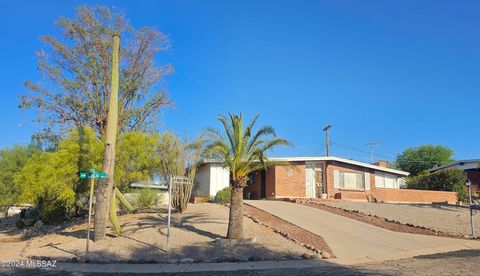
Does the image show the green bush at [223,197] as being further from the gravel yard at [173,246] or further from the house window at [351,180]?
the house window at [351,180]

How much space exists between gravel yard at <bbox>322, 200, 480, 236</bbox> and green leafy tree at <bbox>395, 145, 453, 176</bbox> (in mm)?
46572

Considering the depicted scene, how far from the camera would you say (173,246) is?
1400 cm

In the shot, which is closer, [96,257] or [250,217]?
[96,257]

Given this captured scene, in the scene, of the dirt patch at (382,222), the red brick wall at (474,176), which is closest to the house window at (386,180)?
the red brick wall at (474,176)

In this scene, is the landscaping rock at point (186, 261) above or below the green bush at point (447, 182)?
below

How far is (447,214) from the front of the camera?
77.9ft

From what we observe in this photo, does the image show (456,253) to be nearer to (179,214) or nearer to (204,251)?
(204,251)

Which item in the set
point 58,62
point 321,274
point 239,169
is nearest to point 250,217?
point 239,169

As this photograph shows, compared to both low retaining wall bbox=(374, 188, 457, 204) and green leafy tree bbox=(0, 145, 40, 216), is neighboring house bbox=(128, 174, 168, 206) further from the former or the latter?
low retaining wall bbox=(374, 188, 457, 204)

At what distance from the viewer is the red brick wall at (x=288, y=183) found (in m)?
29.2

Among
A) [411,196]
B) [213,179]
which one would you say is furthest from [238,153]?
[411,196]

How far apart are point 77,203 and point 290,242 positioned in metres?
13.0

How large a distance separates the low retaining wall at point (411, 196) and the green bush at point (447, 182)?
64.2 inches

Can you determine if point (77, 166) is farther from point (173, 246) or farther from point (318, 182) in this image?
point (318, 182)
